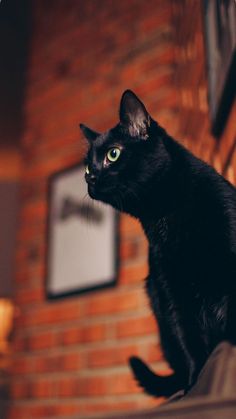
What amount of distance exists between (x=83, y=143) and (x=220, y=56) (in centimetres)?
49

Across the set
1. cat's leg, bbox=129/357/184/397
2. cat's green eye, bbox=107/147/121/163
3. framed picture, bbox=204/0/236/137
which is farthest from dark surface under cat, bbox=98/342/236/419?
framed picture, bbox=204/0/236/137

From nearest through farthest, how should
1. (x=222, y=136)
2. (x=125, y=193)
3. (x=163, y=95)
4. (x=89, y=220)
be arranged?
1. (x=125, y=193)
2. (x=222, y=136)
3. (x=163, y=95)
4. (x=89, y=220)

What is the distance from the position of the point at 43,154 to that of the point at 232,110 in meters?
1.46

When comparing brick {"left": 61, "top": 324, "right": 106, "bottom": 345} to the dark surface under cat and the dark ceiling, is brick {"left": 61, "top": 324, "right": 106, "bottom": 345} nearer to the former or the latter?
the dark surface under cat

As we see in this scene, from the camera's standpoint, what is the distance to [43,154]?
2.39 m

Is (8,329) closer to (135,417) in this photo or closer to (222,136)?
(222,136)

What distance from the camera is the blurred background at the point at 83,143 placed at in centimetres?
167

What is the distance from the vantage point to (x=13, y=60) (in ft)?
9.84

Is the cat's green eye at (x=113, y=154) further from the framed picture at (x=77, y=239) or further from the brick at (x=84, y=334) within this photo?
the brick at (x=84, y=334)

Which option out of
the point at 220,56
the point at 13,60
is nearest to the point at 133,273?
the point at 220,56

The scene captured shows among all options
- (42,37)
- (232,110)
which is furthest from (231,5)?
(42,37)

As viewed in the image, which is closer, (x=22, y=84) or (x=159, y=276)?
(x=159, y=276)

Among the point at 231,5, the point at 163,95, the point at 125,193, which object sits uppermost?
the point at 163,95

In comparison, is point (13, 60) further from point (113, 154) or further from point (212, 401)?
point (212, 401)
